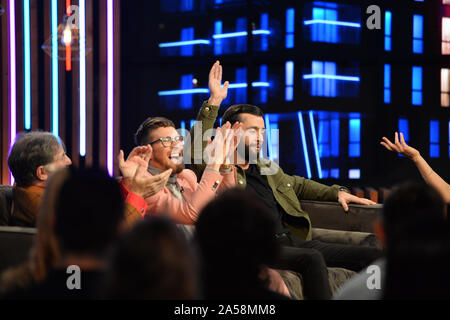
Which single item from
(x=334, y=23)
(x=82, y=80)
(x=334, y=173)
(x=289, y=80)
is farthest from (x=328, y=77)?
(x=82, y=80)

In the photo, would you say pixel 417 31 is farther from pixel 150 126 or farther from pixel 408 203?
pixel 408 203

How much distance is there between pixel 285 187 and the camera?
3.20 m

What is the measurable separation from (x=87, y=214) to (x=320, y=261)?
5.16ft

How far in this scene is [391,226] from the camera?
1.27 m

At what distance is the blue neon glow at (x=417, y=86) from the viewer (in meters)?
7.01

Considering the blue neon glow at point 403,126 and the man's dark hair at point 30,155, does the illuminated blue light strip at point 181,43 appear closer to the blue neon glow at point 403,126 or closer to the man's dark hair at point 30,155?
the blue neon glow at point 403,126

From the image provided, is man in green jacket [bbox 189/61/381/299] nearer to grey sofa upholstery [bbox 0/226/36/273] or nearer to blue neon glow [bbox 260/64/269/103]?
grey sofa upholstery [bbox 0/226/36/273]

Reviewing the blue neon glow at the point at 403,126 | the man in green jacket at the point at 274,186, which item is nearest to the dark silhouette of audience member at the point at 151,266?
the man in green jacket at the point at 274,186

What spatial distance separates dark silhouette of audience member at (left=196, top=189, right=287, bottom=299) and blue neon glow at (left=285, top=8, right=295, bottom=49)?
5.84 meters

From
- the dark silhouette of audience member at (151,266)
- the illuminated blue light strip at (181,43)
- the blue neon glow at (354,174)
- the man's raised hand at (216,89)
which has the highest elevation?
the illuminated blue light strip at (181,43)

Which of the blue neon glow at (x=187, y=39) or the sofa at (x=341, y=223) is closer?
the sofa at (x=341, y=223)

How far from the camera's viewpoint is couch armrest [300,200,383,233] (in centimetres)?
310

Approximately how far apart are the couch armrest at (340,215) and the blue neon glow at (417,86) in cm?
444

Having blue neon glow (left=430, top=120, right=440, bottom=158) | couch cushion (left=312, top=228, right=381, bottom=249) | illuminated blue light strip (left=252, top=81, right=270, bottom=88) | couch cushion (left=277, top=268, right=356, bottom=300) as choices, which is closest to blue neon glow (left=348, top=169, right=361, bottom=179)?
blue neon glow (left=430, top=120, right=440, bottom=158)
